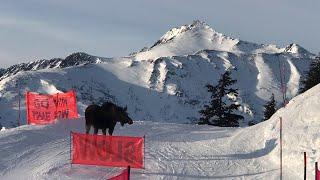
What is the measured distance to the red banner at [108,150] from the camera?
2041 centimetres

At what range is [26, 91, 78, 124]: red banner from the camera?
3338 cm

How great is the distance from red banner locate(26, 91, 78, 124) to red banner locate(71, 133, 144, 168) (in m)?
12.7

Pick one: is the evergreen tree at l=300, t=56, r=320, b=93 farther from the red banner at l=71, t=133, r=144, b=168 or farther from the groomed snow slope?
the red banner at l=71, t=133, r=144, b=168

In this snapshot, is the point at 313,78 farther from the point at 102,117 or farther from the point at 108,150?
the point at 108,150

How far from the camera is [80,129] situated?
30.8 metres

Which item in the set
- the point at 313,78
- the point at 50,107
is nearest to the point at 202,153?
the point at 50,107

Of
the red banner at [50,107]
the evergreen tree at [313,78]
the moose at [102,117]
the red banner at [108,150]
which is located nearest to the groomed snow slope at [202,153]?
the red banner at [108,150]

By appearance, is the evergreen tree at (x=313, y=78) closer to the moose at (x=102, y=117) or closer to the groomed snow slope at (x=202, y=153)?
the groomed snow slope at (x=202, y=153)

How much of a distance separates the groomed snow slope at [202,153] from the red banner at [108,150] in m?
0.30

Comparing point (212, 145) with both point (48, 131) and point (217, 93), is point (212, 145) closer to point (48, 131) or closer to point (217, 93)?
point (48, 131)

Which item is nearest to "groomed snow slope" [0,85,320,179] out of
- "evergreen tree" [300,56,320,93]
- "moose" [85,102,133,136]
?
"moose" [85,102,133,136]

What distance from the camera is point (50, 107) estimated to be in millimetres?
33531

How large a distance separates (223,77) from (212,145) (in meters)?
29.6

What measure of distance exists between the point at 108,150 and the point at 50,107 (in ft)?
44.6
